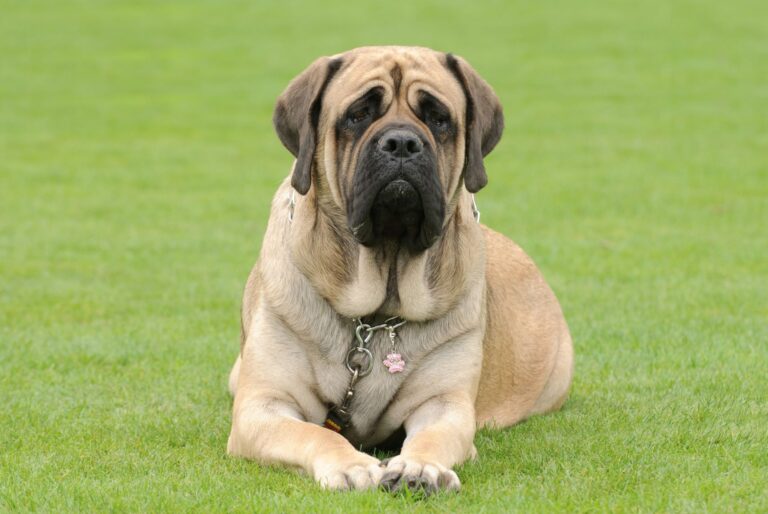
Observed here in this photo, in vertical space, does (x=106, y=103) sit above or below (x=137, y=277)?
below

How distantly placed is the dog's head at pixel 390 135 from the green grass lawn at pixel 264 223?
109cm

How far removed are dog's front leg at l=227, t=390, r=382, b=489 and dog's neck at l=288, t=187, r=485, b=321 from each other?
0.52 meters

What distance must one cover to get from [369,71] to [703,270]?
577 centimetres

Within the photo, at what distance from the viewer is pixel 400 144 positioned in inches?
201

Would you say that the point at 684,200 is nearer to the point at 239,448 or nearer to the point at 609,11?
the point at 239,448

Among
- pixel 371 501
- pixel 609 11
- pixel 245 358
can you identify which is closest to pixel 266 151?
pixel 245 358

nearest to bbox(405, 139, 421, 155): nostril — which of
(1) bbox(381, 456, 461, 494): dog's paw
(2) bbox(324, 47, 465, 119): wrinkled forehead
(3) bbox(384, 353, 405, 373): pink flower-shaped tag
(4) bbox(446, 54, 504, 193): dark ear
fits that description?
(2) bbox(324, 47, 465, 119): wrinkled forehead

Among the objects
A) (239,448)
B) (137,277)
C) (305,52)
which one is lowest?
(305,52)

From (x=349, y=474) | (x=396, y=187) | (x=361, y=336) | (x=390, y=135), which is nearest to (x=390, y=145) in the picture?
(x=390, y=135)

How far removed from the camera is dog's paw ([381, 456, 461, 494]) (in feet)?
15.3

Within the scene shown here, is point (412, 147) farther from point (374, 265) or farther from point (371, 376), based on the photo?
point (371, 376)

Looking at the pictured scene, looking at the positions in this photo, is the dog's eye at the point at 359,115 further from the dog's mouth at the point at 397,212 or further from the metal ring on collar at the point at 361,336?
the metal ring on collar at the point at 361,336

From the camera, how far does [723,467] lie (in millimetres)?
5082

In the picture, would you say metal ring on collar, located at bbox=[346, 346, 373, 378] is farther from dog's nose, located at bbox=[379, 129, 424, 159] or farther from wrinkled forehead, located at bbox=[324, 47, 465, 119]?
wrinkled forehead, located at bbox=[324, 47, 465, 119]
